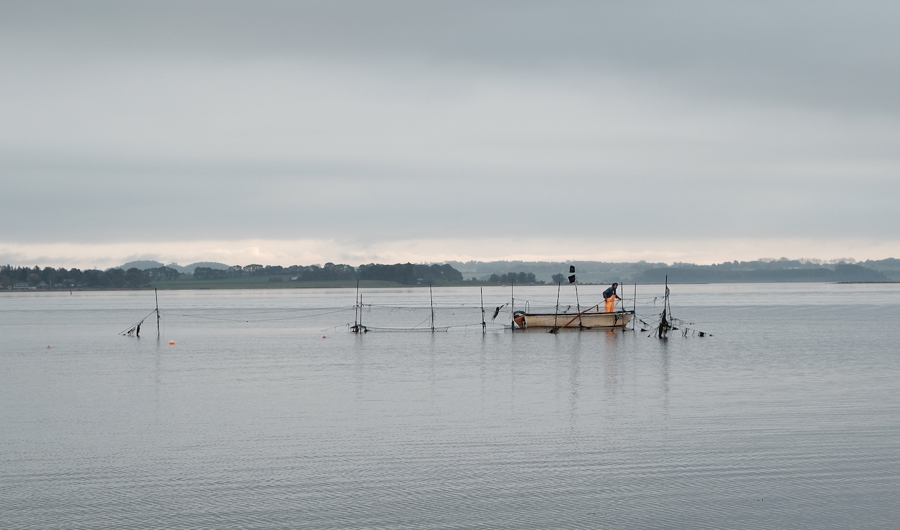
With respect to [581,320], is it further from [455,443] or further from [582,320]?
[455,443]

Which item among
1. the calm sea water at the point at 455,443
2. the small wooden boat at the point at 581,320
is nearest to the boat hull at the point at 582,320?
the small wooden boat at the point at 581,320

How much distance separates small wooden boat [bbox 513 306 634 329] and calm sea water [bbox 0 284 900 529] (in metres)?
23.3

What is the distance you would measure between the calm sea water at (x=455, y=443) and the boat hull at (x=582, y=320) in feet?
76.5

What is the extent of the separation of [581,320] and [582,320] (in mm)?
103

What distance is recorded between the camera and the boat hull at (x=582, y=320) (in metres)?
64.6

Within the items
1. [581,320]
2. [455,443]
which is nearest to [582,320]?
[581,320]

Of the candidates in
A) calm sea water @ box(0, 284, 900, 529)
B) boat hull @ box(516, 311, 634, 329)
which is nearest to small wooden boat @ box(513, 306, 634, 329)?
boat hull @ box(516, 311, 634, 329)

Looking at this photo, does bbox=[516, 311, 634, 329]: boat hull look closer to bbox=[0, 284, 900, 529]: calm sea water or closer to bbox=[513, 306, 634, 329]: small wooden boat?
bbox=[513, 306, 634, 329]: small wooden boat

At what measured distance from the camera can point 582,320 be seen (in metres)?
64.9

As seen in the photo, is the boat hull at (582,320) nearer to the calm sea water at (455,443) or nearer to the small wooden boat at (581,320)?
the small wooden boat at (581,320)

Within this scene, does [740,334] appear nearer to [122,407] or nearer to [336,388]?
[336,388]

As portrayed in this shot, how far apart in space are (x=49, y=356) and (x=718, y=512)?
40.6 meters

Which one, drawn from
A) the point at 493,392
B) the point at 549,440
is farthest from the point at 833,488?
the point at 493,392

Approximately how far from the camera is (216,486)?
15.3m
